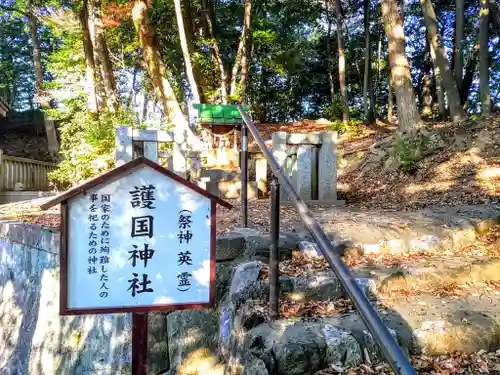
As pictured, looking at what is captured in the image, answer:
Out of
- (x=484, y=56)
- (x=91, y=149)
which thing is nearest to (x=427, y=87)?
(x=484, y=56)

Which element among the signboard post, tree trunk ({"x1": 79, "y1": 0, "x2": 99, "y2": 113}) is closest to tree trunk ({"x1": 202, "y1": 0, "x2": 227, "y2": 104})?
tree trunk ({"x1": 79, "y1": 0, "x2": 99, "y2": 113})

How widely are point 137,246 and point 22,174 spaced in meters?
12.5

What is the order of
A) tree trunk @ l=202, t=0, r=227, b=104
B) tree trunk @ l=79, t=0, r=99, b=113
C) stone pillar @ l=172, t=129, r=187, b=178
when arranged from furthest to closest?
tree trunk @ l=202, t=0, r=227, b=104, tree trunk @ l=79, t=0, r=99, b=113, stone pillar @ l=172, t=129, r=187, b=178

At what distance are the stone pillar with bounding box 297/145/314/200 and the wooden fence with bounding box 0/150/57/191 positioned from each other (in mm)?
9069

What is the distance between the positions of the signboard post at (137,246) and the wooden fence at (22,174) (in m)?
11.0

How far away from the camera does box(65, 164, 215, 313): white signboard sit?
69.4 inches

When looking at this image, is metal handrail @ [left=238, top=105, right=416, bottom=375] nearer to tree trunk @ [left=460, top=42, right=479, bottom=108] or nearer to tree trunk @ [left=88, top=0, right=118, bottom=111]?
tree trunk @ [left=88, top=0, right=118, bottom=111]

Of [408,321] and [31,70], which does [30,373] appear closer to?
[408,321]

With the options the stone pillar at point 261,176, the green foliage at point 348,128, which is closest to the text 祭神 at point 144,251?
the stone pillar at point 261,176

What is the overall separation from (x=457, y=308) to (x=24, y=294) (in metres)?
4.32

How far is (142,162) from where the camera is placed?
182 centimetres

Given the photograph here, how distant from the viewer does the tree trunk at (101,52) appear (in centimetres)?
1087

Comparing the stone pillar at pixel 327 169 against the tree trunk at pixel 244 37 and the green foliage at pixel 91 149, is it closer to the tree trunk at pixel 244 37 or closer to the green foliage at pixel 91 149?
the green foliage at pixel 91 149

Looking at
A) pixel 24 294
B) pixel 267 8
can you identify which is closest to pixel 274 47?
pixel 267 8
